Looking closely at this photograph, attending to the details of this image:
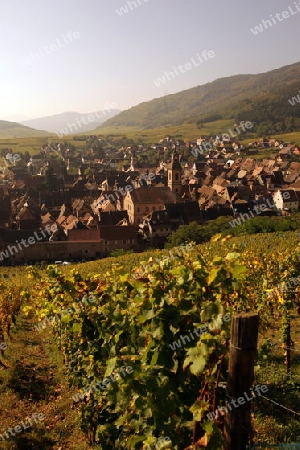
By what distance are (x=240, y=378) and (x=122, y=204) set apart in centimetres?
7619

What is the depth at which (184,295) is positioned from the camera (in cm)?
393

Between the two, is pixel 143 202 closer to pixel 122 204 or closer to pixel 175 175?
pixel 122 204

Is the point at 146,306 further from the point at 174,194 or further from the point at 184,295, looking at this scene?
the point at 174,194

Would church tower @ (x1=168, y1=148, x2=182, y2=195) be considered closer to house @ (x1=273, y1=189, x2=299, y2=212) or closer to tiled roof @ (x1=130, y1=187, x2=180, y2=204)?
tiled roof @ (x1=130, y1=187, x2=180, y2=204)

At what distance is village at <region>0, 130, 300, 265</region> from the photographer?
54375mm

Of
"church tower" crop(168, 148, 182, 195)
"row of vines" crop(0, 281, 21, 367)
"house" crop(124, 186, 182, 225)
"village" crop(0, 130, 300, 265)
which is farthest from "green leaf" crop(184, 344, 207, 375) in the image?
"church tower" crop(168, 148, 182, 195)

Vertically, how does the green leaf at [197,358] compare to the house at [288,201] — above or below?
above

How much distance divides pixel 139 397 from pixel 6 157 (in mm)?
166849

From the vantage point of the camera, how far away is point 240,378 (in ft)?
10.4

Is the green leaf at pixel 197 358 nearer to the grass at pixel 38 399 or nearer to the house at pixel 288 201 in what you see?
the grass at pixel 38 399

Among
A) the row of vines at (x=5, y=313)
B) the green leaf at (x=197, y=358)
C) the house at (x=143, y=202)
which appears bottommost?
the house at (x=143, y=202)

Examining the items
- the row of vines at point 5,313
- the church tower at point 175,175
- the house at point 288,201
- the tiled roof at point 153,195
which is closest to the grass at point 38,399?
the row of vines at point 5,313

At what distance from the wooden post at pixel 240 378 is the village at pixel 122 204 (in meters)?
51.1

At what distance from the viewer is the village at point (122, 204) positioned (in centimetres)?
5438
